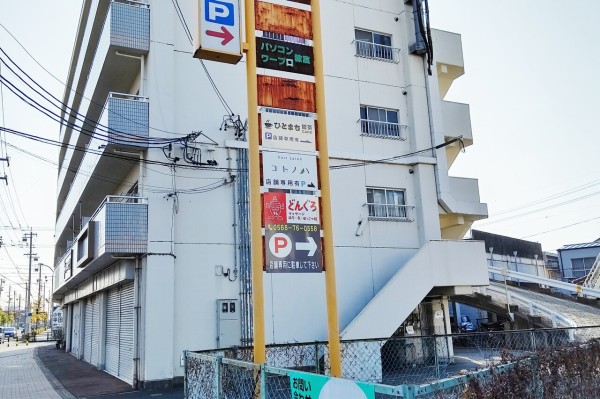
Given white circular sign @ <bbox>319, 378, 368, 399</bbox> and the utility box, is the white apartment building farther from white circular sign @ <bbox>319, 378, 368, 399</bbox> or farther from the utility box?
white circular sign @ <bbox>319, 378, 368, 399</bbox>

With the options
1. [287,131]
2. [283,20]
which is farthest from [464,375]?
[283,20]

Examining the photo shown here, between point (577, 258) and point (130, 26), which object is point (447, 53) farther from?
point (577, 258)

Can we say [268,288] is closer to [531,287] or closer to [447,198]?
[447,198]

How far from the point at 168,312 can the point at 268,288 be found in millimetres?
3062

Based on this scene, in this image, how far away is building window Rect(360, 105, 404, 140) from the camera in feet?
59.5

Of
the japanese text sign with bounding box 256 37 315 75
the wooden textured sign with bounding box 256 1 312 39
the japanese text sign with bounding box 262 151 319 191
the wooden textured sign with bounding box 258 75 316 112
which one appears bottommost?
the japanese text sign with bounding box 262 151 319 191

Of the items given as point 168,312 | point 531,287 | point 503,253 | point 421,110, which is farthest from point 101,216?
point 503,253

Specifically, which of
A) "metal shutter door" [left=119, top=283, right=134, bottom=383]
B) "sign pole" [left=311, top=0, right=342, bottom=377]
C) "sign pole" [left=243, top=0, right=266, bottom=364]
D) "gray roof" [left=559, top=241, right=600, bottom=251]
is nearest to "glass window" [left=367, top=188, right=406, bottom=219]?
"metal shutter door" [left=119, top=283, right=134, bottom=383]

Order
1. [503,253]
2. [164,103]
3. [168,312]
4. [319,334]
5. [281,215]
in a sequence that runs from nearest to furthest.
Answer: [281,215]
[168,312]
[164,103]
[319,334]
[503,253]

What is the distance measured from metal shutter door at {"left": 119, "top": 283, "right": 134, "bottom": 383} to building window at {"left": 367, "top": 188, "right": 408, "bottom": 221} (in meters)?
8.20

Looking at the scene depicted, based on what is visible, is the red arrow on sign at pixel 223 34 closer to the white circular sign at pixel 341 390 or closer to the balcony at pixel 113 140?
the white circular sign at pixel 341 390

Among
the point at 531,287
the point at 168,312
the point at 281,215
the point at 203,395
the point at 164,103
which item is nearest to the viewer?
the point at 203,395

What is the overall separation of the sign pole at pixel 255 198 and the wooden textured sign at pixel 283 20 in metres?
0.19

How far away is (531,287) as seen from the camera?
80.8 feet
